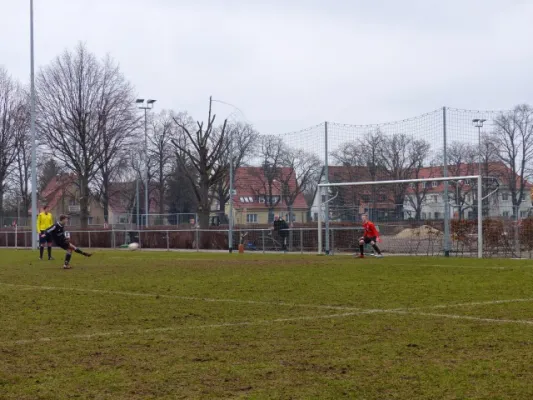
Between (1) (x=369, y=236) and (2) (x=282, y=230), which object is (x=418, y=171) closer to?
(1) (x=369, y=236)

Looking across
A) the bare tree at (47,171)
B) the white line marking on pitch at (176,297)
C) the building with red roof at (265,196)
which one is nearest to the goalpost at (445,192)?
the building with red roof at (265,196)

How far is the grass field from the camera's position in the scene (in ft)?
20.5

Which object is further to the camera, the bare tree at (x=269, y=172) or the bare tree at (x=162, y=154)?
the bare tree at (x=162, y=154)

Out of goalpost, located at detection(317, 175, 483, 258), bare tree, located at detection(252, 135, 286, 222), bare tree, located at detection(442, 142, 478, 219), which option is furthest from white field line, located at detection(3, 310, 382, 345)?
bare tree, located at detection(252, 135, 286, 222)

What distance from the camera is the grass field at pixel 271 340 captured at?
6.26m

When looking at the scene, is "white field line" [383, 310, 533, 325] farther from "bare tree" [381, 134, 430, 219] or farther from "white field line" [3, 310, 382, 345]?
"bare tree" [381, 134, 430, 219]

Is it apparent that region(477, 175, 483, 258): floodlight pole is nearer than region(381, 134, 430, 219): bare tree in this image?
Yes

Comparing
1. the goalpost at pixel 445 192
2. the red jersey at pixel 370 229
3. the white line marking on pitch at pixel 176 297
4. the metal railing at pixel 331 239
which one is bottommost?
the white line marking on pitch at pixel 176 297

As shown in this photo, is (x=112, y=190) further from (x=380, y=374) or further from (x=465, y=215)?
(x=380, y=374)

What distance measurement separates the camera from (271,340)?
8.60 meters

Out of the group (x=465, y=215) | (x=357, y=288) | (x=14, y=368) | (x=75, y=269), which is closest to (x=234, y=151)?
(x=465, y=215)

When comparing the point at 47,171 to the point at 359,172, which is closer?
the point at 359,172

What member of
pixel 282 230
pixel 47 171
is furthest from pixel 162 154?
pixel 282 230

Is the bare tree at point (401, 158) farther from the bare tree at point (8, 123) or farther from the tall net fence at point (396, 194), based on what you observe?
the bare tree at point (8, 123)
